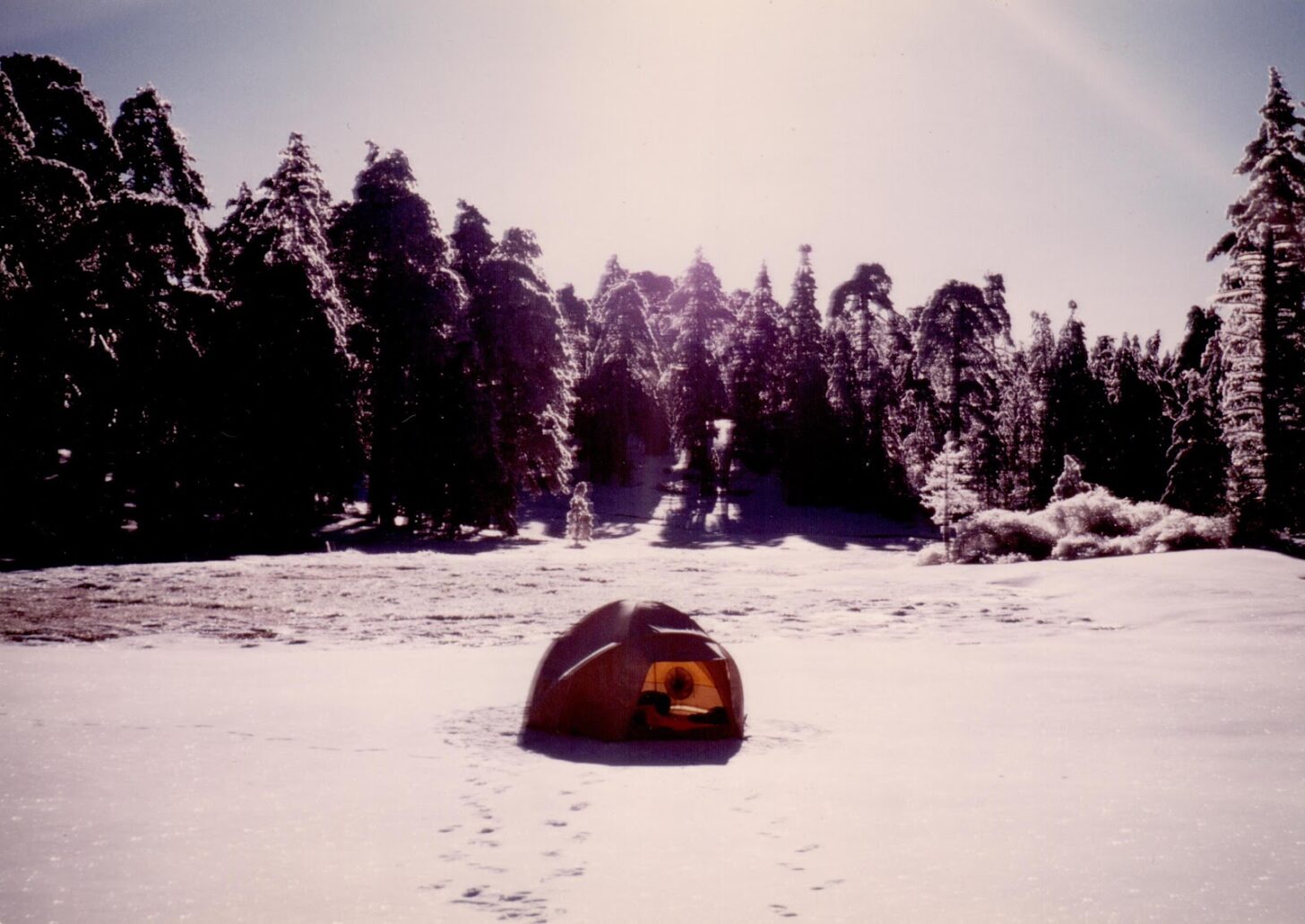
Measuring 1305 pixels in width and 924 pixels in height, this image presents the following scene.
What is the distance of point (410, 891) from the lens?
6.44 meters

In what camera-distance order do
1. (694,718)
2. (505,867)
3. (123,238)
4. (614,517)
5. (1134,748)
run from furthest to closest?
(614,517), (123,238), (694,718), (1134,748), (505,867)

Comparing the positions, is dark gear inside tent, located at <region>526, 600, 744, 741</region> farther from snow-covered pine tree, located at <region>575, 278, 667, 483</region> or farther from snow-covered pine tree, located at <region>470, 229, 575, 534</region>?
snow-covered pine tree, located at <region>575, 278, 667, 483</region>

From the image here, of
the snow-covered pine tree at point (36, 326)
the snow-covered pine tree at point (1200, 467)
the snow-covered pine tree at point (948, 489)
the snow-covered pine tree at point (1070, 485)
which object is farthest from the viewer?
the snow-covered pine tree at point (1070, 485)

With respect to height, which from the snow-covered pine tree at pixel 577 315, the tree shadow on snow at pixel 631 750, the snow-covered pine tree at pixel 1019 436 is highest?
the snow-covered pine tree at pixel 577 315

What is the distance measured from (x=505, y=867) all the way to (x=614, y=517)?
43274 mm

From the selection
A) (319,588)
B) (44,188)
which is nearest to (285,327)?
(44,188)

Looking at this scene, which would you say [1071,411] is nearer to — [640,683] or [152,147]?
[152,147]

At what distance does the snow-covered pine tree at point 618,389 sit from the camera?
56.8m

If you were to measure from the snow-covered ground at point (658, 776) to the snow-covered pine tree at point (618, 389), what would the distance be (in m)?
37.0

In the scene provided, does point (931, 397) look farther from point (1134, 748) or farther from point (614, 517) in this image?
point (1134, 748)

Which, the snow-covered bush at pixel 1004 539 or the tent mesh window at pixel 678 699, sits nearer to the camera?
the tent mesh window at pixel 678 699

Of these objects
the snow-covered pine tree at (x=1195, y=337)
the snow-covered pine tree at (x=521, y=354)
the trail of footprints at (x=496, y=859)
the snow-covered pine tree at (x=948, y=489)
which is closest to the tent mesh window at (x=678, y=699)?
the trail of footprints at (x=496, y=859)

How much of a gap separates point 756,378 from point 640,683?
5002cm

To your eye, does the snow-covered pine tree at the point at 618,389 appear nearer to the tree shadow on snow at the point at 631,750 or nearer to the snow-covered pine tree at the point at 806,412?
the snow-covered pine tree at the point at 806,412
